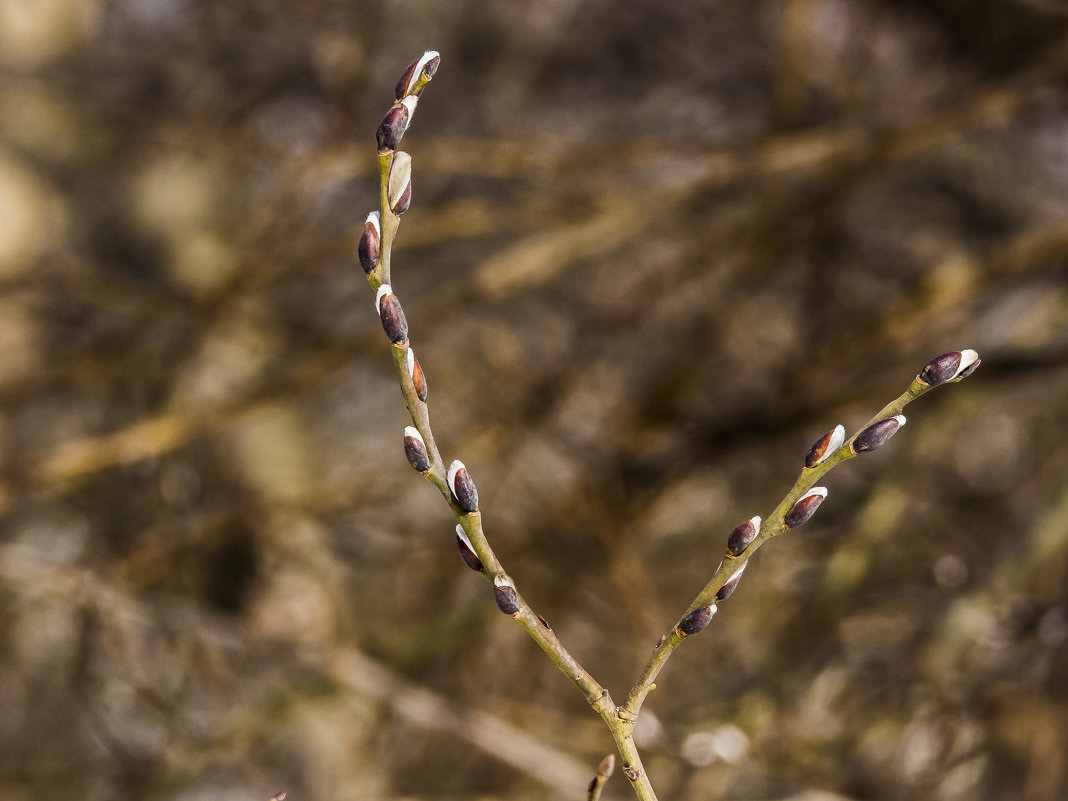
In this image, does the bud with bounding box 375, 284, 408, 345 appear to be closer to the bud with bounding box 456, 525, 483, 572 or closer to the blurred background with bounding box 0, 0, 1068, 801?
the bud with bounding box 456, 525, 483, 572

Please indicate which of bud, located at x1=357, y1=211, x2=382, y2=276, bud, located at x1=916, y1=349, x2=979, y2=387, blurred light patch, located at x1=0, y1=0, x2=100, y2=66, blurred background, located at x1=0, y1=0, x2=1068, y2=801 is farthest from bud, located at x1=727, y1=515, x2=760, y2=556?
A: blurred light patch, located at x1=0, y1=0, x2=100, y2=66

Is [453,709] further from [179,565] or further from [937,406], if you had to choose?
[937,406]

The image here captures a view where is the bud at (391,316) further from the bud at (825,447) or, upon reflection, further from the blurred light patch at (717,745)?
the blurred light patch at (717,745)

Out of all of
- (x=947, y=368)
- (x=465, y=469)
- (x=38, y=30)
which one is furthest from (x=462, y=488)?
(x=38, y=30)

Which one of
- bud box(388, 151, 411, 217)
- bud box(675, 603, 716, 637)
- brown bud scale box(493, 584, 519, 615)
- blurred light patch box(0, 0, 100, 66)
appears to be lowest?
bud box(675, 603, 716, 637)

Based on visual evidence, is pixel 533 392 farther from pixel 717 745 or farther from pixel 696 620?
pixel 696 620

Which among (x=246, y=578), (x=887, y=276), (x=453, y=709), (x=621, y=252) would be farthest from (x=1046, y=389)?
(x=246, y=578)

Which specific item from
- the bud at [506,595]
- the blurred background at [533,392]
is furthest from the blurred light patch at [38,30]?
the bud at [506,595]

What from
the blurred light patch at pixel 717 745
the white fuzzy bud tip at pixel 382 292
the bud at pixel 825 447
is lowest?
the bud at pixel 825 447
